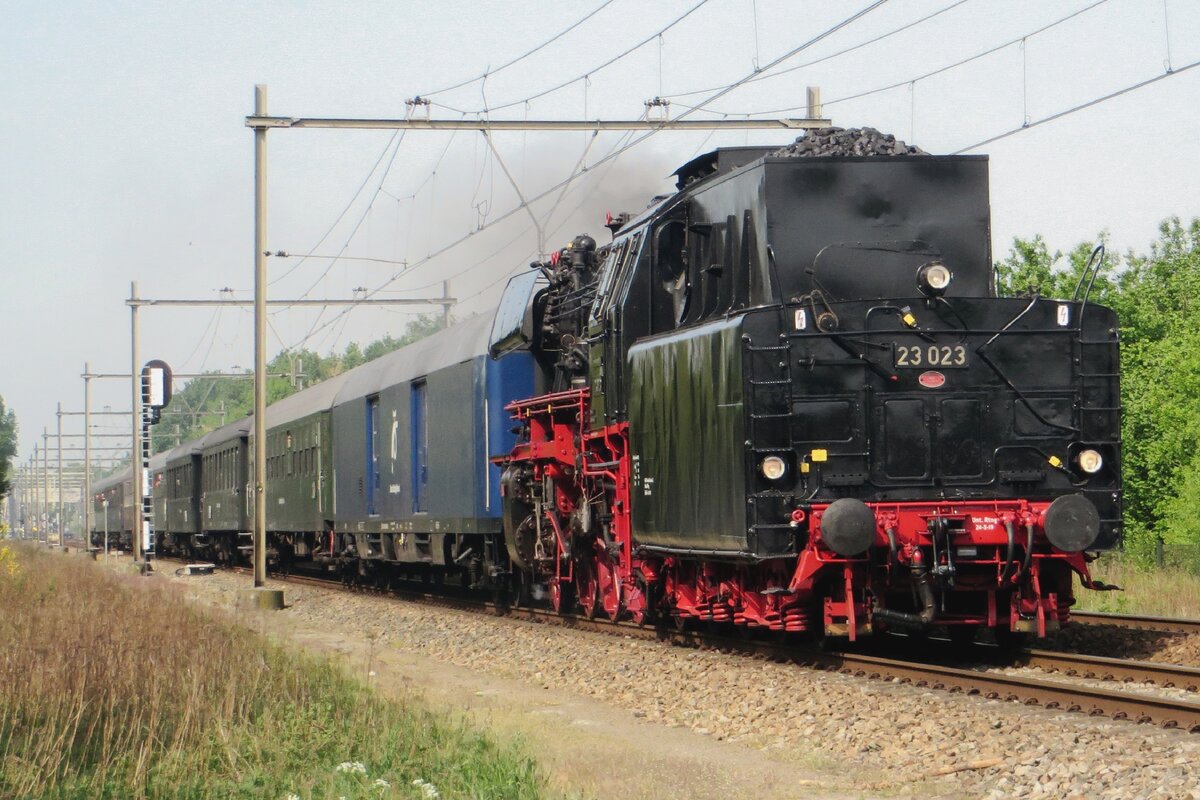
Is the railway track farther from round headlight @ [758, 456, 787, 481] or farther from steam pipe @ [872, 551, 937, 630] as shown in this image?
round headlight @ [758, 456, 787, 481]

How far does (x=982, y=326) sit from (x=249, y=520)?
97.7ft

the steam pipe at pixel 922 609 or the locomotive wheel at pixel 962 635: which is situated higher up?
the steam pipe at pixel 922 609

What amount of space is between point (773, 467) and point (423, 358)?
13167 millimetres

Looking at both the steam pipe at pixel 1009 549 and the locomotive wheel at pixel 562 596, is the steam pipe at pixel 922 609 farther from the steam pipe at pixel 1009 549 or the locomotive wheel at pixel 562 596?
the locomotive wheel at pixel 562 596

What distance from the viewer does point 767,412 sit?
34.8 feet

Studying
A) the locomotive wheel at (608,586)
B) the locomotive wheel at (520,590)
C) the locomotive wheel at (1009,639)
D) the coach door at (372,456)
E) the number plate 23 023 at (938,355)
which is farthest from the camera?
the coach door at (372,456)

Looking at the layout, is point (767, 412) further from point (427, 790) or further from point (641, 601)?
point (427, 790)

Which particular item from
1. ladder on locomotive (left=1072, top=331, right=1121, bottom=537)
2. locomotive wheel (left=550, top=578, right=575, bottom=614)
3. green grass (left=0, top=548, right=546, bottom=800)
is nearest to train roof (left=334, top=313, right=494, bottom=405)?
locomotive wheel (left=550, top=578, right=575, bottom=614)

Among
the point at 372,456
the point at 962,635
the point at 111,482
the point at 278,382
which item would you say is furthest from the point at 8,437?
the point at 962,635

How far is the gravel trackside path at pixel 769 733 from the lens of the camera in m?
7.29

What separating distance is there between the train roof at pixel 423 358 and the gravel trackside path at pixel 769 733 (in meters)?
6.32

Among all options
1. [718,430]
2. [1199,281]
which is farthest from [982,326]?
[1199,281]

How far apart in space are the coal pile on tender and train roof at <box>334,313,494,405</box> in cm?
759

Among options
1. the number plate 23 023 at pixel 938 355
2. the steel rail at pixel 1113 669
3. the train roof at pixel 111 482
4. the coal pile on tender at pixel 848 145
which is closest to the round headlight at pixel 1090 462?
the number plate 23 023 at pixel 938 355
